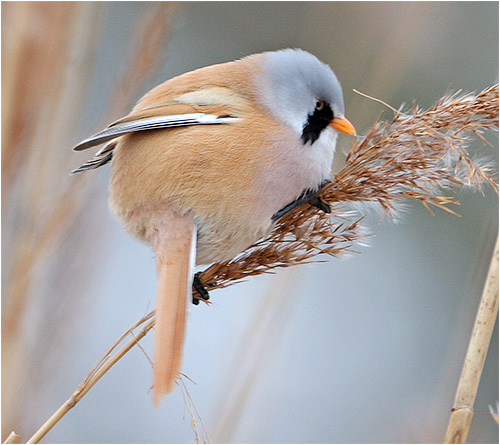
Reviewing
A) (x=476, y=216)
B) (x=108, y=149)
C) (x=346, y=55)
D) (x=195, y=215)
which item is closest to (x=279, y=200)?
(x=195, y=215)

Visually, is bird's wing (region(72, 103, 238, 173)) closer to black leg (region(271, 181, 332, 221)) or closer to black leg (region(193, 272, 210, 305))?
black leg (region(271, 181, 332, 221))

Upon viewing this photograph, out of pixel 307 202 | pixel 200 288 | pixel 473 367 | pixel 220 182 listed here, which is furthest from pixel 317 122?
pixel 473 367

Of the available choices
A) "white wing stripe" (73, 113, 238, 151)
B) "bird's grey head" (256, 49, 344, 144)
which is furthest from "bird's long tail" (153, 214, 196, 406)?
"bird's grey head" (256, 49, 344, 144)

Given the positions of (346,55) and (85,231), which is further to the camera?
(346,55)

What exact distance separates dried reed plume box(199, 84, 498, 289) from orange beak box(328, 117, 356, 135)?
80 mm

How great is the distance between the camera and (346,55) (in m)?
2.32

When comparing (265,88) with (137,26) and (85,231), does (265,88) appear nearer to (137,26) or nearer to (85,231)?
(137,26)

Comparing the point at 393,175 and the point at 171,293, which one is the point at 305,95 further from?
the point at 171,293

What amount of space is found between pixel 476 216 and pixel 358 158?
7.89ft

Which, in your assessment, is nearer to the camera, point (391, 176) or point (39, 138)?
point (391, 176)

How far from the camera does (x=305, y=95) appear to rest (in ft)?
5.61

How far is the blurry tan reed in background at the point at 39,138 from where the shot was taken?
158cm

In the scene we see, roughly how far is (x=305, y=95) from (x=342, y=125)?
0.14 meters

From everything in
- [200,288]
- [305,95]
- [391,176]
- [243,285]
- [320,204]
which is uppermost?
[305,95]
